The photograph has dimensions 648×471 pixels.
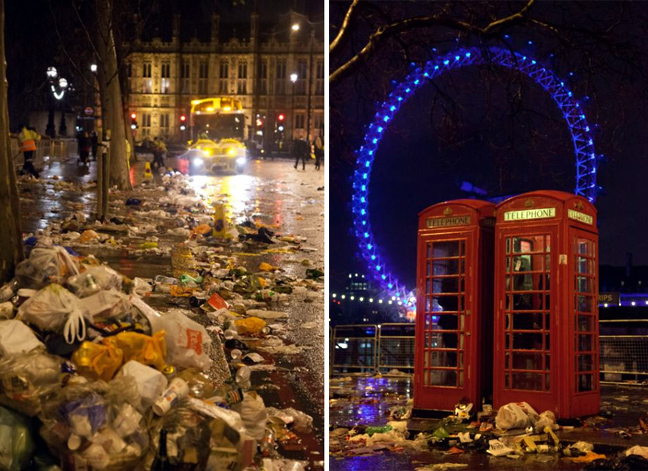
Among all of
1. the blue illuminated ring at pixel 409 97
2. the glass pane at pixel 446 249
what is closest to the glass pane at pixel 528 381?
the glass pane at pixel 446 249

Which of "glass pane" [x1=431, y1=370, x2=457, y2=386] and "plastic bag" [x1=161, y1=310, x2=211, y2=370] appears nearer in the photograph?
"plastic bag" [x1=161, y1=310, x2=211, y2=370]

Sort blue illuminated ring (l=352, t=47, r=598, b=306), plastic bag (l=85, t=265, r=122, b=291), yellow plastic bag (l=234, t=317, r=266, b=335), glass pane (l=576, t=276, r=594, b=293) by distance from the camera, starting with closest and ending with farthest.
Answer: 1. plastic bag (l=85, t=265, r=122, b=291)
2. yellow plastic bag (l=234, t=317, r=266, b=335)
3. glass pane (l=576, t=276, r=594, b=293)
4. blue illuminated ring (l=352, t=47, r=598, b=306)

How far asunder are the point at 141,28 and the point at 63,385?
2726mm

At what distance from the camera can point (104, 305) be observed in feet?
15.2

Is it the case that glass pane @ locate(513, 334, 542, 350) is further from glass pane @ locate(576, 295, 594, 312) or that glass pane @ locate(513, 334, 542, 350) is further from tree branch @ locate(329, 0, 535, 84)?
tree branch @ locate(329, 0, 535, 84)

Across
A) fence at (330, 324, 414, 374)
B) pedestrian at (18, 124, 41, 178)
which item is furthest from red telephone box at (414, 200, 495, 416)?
fence at (330, 324, 414, 374)

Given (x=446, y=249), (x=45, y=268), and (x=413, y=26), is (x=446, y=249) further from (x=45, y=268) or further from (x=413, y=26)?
(x=45, y=268)

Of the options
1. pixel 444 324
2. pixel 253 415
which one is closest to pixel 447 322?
pixel 444 324

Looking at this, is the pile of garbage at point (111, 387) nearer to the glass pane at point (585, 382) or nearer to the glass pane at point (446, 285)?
the glass pane at point (446, 285)

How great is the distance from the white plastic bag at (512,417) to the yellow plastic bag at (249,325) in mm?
2140

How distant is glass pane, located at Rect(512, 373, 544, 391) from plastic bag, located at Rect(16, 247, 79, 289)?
371cm

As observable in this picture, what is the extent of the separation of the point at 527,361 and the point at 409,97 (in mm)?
5907

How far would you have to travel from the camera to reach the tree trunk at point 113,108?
5941 millimetres

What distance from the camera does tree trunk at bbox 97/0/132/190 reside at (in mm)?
5941
